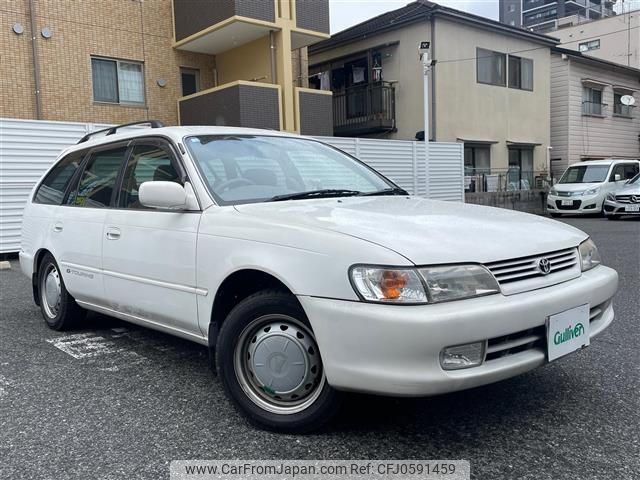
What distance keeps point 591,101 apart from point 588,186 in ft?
28.7

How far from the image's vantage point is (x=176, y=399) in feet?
10.2

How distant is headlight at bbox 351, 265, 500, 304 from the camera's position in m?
2.28

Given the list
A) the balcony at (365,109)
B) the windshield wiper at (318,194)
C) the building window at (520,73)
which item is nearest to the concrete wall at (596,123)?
the building window at (520,73)

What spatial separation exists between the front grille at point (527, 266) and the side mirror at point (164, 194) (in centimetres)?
164

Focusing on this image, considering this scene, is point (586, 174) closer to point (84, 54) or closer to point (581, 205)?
point (581, 205)

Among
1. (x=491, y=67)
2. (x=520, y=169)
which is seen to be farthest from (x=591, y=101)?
(x=491, y=67)

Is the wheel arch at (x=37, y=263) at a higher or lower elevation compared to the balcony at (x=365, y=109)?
lower

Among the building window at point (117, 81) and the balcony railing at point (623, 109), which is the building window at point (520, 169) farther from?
the building window at point (117, 81)

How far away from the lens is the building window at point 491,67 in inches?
709

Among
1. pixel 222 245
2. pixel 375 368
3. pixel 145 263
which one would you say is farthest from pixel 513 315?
pixel 145 263

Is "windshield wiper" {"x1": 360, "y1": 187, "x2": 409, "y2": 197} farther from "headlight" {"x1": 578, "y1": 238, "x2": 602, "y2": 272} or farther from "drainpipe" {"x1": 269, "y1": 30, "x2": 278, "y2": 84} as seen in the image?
Answer: "drainpipe" {"x1": 269, "y1": 30, "x2": 278, "y2": 84}

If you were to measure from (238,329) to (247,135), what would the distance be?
1.51 m

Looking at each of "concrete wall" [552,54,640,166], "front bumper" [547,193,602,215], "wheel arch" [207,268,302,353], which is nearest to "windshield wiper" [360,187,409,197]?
"wheel arch" [207,268,302,353]

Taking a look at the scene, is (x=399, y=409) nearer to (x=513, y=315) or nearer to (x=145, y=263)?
(x=513, y=315)
